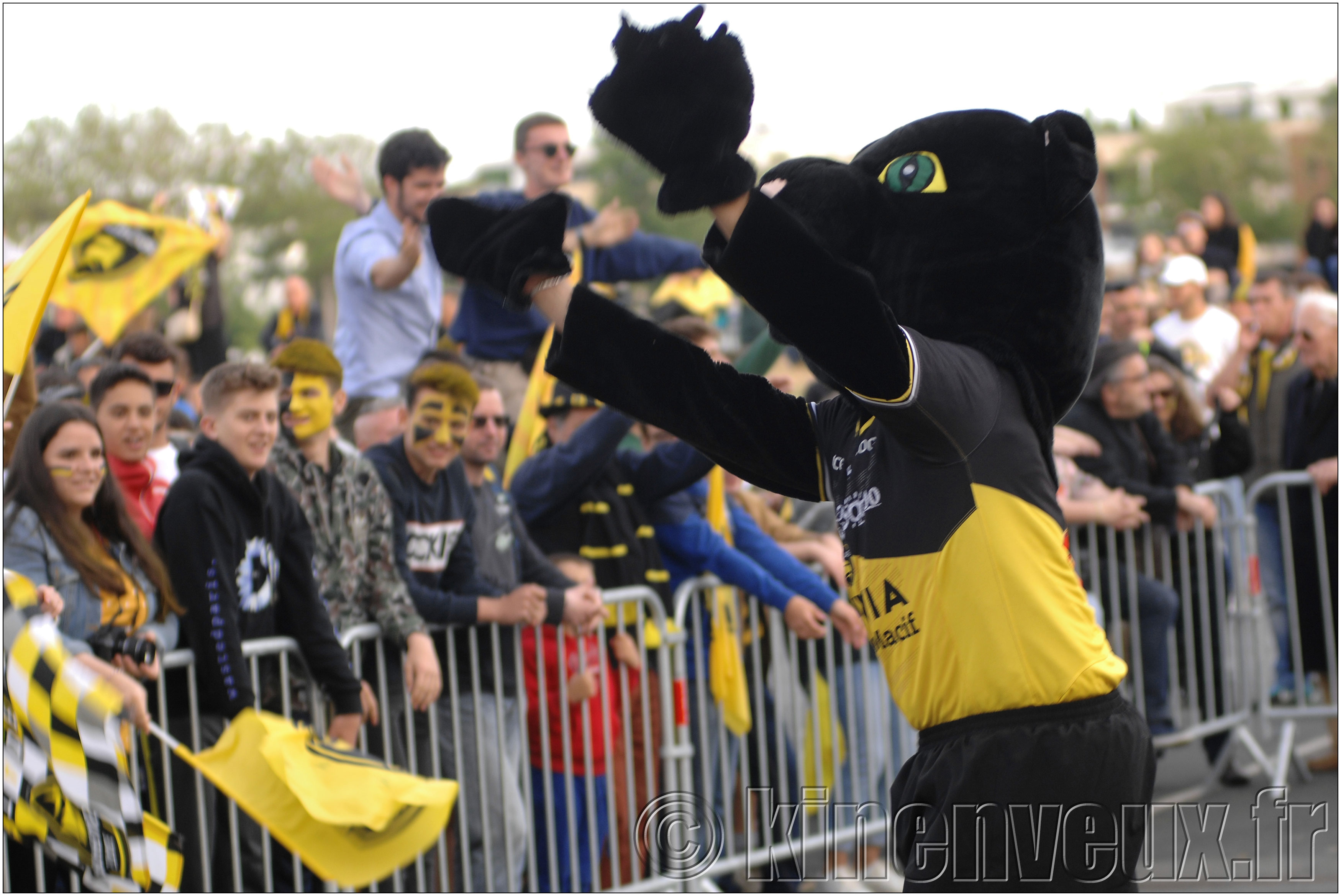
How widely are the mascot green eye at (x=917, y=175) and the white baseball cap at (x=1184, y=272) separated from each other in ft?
25.6

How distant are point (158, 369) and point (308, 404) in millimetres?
909

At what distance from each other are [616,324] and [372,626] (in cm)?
231

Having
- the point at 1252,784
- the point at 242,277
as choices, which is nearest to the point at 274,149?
the point at 242,277

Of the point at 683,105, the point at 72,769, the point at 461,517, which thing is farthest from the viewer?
the point at 461,517

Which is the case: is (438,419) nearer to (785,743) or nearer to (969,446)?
(785,743)

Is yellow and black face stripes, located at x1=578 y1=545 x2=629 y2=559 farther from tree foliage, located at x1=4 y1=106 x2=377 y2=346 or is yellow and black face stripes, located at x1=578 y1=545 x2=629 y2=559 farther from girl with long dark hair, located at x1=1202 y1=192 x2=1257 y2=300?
tree foliage, located at x1=4 y1=106 x2=377 y2=346

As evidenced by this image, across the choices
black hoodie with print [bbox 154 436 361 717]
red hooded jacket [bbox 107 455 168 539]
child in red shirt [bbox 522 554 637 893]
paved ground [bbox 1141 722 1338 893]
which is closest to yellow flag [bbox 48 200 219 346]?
red hooded jacket [bbox 107 455 168 539]

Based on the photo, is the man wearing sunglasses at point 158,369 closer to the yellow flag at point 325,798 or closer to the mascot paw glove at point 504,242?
the yellow flag at point 325,798

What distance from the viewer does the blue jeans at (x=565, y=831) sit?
5000 mm

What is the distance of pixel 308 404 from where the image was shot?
4.76m

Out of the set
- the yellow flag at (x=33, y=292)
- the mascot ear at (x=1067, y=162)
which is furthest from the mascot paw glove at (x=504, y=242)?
the yellow flag at (x=33, y=292)

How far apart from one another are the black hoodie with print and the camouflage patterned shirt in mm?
171

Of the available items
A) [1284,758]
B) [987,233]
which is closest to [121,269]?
[987,233]

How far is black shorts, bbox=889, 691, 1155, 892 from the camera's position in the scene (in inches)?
102
